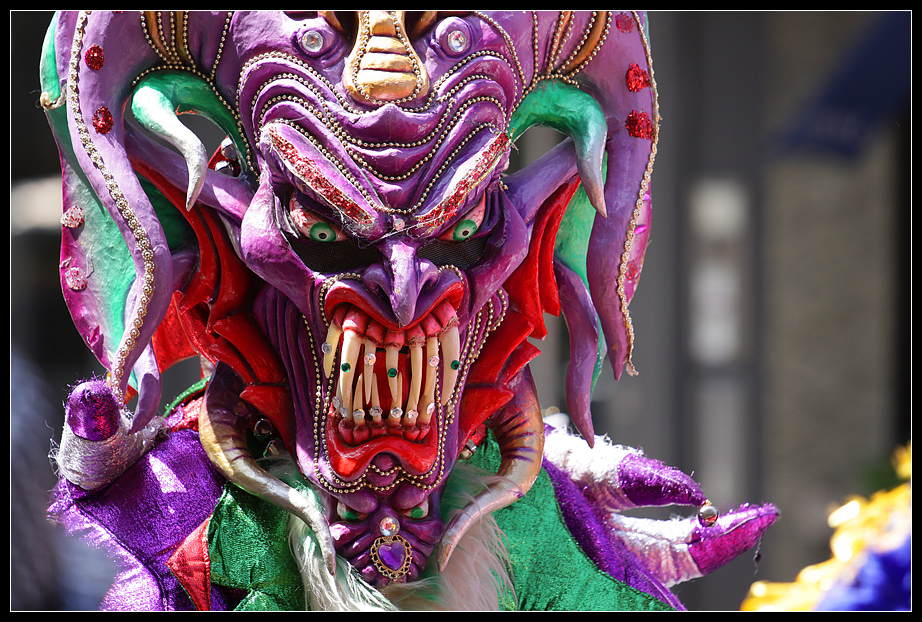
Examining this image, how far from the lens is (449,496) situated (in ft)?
4.47

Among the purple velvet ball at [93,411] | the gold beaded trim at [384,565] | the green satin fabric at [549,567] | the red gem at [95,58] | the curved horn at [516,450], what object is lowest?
the green satin fabric at [549,567]

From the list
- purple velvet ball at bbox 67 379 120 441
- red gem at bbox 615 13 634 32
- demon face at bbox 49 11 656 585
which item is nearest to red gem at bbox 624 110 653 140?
demon face at bbox 49 11 656 585

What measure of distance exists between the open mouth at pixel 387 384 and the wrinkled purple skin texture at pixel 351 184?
0.04 ft

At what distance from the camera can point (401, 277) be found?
1.16 meters

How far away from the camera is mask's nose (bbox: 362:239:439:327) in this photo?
116 centimetres

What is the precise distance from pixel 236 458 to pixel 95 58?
535 mm

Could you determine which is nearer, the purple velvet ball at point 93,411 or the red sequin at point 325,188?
the red sequin at point 325,188

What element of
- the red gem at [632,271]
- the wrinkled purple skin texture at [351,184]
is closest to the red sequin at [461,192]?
the wrinkled purple skin texture at [351,184]

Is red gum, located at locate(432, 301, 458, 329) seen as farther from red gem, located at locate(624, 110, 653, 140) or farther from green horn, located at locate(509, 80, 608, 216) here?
red gem, located at locate(624, 110, 653, 140)

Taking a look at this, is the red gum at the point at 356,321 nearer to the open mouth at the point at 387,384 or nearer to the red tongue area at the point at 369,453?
the open mouth at the point at 387,384

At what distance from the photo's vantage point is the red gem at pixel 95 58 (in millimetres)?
1247

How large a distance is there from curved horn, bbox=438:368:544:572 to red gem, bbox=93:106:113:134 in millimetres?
628

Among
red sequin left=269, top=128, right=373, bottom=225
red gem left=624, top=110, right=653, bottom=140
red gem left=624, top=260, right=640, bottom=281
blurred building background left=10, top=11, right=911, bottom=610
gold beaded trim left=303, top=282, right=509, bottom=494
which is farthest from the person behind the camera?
blurred building background left=10, top=11, right=911, bottom=610

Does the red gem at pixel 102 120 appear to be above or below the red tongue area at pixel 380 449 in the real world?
above
